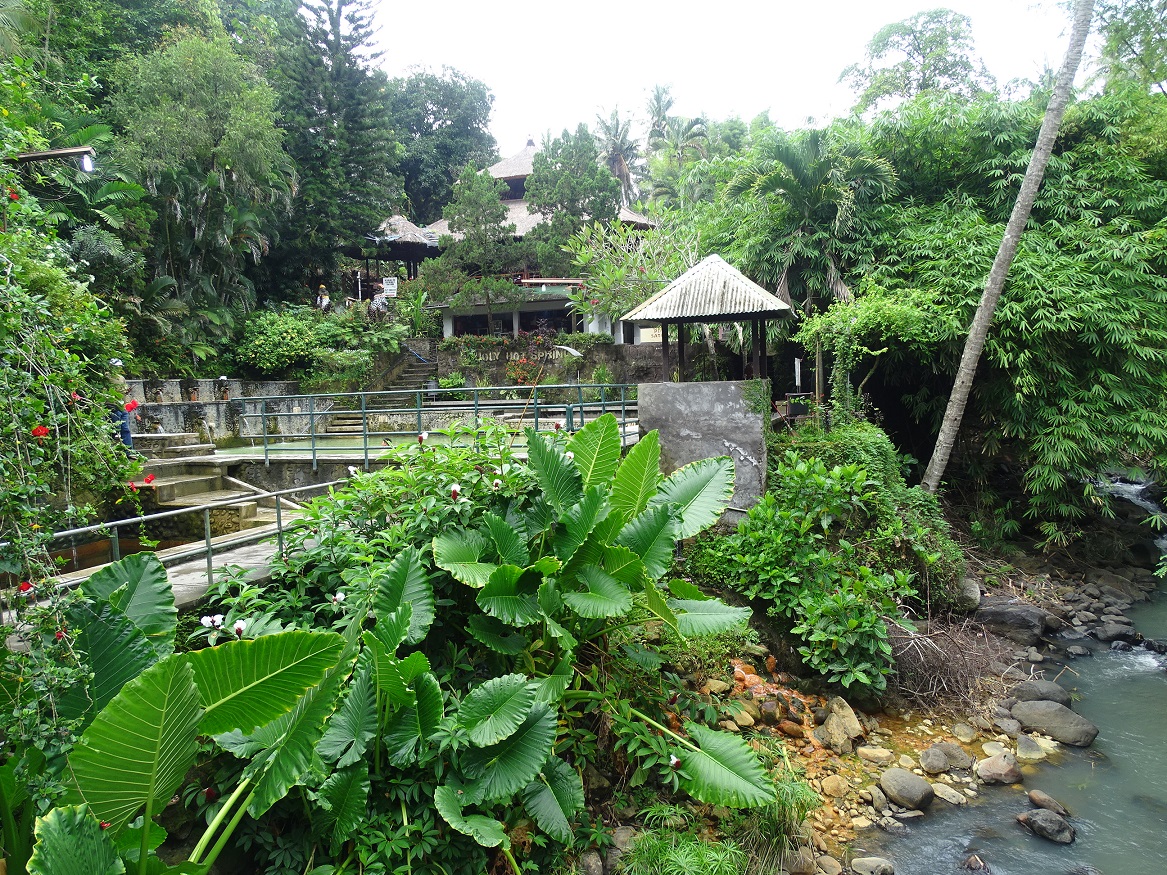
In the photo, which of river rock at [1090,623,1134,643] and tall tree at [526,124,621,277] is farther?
tall tree at [526,124,621,277]

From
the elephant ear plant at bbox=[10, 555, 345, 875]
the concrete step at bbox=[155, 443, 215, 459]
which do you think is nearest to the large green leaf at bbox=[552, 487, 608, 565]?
the elephant ear plant at bbox=[10, 555, 345, 875]

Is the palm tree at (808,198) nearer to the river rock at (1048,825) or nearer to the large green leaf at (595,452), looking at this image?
the large green leaf at (595,452)

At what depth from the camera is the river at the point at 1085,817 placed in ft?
15.8

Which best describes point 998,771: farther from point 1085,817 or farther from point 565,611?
point 565,611

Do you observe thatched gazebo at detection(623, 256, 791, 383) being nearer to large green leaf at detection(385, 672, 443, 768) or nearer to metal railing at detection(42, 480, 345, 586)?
metal railing at detection(42, 480, 345, 586)

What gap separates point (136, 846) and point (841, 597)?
224 inches

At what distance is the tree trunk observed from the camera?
920cm

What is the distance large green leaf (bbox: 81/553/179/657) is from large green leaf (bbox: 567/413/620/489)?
2871 millimetres

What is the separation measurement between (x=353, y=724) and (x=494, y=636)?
1065 mm

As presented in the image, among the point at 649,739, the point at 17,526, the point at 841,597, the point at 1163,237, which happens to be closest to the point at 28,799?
the point at 17,526

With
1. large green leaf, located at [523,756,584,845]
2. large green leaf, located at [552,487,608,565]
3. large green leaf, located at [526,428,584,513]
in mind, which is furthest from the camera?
large green leaf, located at [526,428,584,513]

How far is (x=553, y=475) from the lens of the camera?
15.6ft

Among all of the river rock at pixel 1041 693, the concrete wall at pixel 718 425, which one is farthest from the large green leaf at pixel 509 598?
the river rock at pixel 1041 693

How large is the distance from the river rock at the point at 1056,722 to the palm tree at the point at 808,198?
718 centimetres
